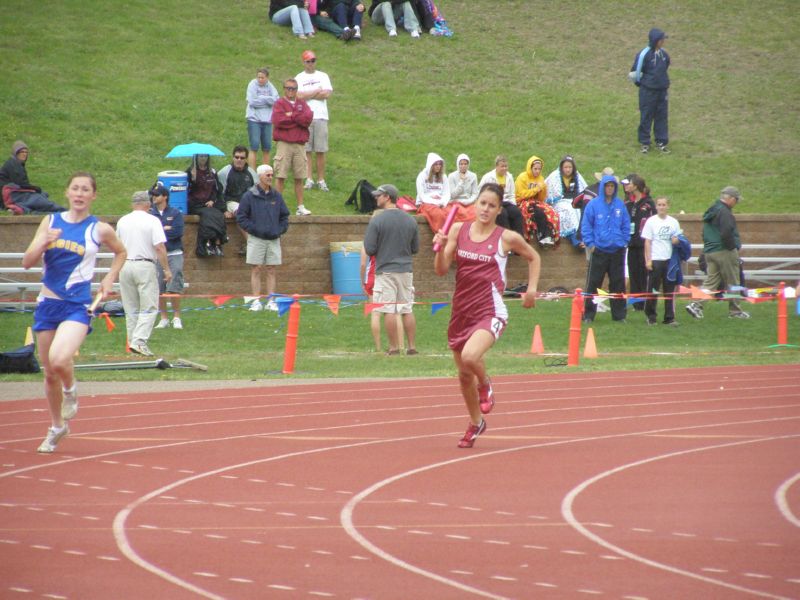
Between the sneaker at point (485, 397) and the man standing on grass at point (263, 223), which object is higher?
the man standing on grass at point (263, 223)

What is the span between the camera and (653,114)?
2688 centimetres

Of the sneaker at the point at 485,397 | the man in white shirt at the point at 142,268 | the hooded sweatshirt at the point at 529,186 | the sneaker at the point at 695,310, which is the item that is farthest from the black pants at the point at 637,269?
the sneaker at the point at 485,397

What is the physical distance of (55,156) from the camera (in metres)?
23.4

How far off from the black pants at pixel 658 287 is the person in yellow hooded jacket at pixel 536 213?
225 centimetres

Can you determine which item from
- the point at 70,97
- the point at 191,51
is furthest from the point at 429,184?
the point at 191,51

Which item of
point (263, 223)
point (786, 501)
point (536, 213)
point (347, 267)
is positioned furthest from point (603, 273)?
point (786, 501)

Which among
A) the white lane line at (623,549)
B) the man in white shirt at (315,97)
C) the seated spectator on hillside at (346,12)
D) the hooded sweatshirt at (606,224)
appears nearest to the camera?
the white lane line at (623,549)

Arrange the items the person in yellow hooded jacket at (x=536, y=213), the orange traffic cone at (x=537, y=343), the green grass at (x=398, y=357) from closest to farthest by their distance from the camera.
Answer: the green grass at (x=398, y=357), the orange traffic cone at (x=537, y=343), the person in yellow hooded jacket at (x=536, y=213)

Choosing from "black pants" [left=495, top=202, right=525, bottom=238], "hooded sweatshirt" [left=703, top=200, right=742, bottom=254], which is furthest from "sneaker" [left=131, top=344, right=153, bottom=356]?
"hooded sweatshirt" [left=703, top=200, right=742, bottom=254]

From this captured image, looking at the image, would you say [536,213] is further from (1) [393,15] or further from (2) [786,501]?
(2) [786,501]

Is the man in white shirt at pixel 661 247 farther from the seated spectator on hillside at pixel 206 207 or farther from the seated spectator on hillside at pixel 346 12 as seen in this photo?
the seated spectator on hillside at pixel 346 12

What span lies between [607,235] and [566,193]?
304 centimetres

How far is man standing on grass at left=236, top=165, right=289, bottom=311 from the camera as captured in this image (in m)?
18.5

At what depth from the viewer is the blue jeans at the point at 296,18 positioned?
98.4 ft
